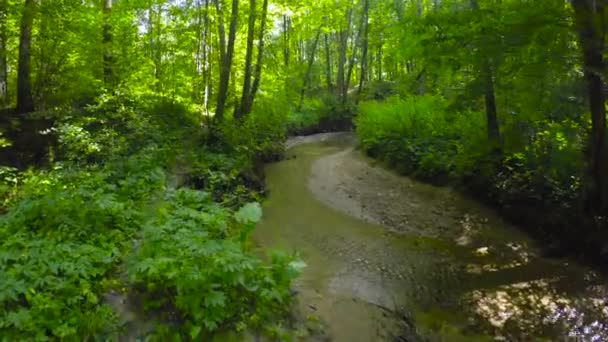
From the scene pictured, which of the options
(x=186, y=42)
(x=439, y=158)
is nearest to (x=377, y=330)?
(x=439, y=158)

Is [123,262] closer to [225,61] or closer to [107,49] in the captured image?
[225,61]

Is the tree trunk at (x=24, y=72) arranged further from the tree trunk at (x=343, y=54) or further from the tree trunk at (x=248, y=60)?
the tree trunk at (x=343, y=54)

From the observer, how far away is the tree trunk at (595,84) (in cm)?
602

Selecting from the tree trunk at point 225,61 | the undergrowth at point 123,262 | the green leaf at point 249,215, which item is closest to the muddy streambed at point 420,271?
the undergrowth at point 123,262

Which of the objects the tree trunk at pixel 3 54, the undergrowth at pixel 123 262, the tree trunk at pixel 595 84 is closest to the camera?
the undergrowth at pixel 123 262

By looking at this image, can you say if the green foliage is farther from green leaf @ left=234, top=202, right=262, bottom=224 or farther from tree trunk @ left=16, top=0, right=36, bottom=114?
tree trunk @ left=16, top=0, right=36, bottom=114

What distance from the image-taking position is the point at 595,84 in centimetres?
636

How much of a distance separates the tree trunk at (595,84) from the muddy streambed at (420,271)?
49.6 inches

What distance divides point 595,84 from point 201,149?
27.1 ft

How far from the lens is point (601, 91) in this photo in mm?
6359

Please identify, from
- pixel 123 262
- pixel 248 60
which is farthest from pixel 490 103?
pixel 123 262

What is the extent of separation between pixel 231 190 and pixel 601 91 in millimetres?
6869

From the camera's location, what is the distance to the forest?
13.3 feet

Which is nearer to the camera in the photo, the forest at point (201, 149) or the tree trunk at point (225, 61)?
the forest at point (201, 149)
